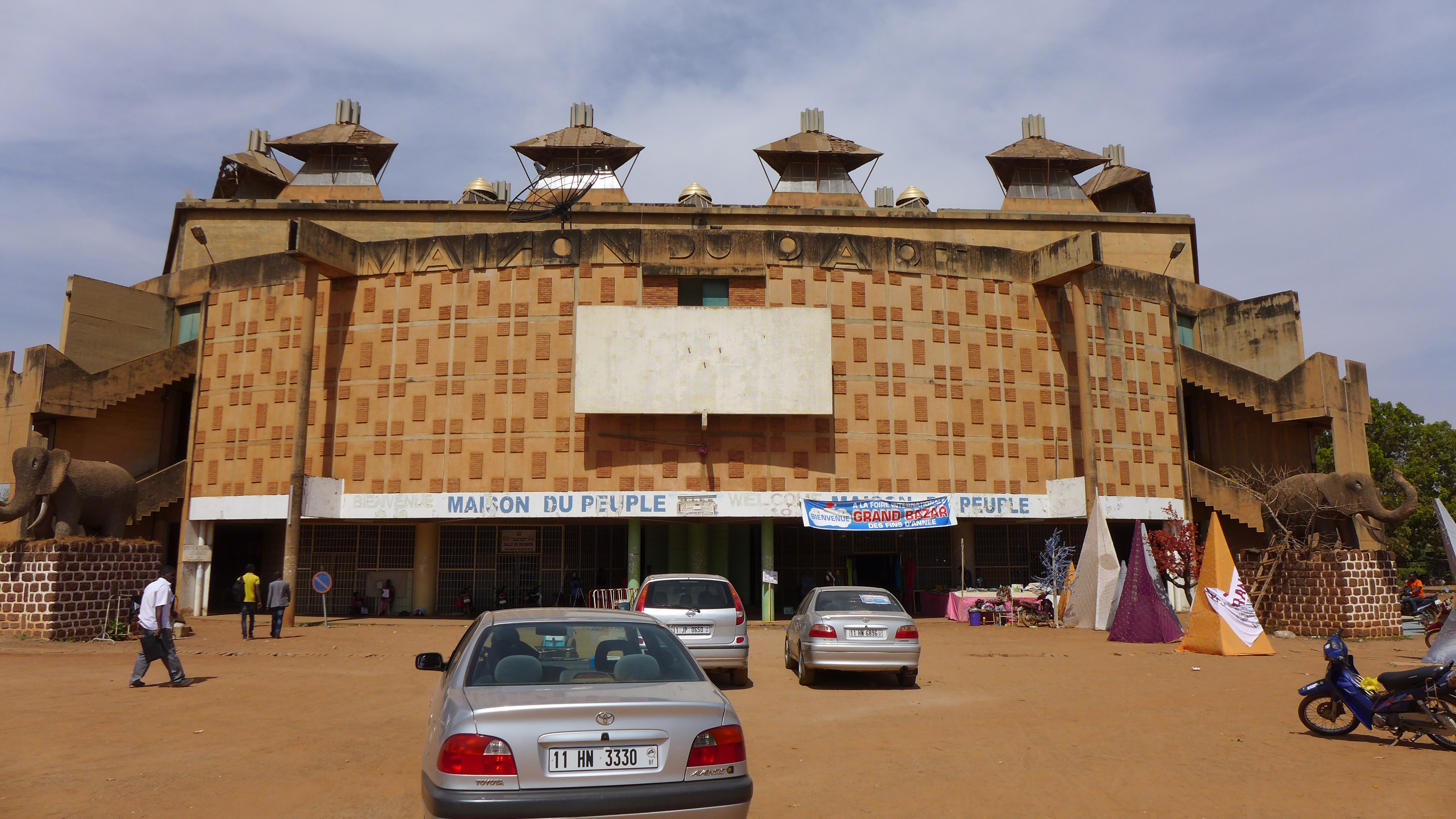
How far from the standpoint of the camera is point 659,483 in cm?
2631

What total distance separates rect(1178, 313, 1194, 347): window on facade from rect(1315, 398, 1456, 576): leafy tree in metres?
21.5

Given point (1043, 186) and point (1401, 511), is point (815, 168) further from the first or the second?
point (1401, 511)

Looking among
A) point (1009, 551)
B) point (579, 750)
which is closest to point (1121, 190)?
point (1009, 551)

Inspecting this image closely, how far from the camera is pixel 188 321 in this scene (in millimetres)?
33062

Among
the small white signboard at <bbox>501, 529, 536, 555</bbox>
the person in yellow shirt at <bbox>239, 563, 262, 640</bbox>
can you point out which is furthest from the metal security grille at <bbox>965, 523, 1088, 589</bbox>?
the person in yellow shirt at <bbox>239, 563, 262, 640</bbox>

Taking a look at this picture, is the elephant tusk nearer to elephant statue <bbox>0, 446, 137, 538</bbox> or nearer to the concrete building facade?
elephant statue <bbox>0, 446, 137, 538</bbox>

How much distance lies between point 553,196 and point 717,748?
30236mm

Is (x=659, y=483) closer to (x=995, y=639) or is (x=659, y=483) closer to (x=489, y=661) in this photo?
(x=995, y=639)

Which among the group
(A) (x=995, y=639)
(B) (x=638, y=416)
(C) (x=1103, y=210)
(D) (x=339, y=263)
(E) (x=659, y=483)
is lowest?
(A) (x=995, y=639)

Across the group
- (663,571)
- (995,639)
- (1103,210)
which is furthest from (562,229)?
(1103,210)

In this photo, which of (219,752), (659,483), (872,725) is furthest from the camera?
(659,483)

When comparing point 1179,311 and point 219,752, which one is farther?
point 1179,311

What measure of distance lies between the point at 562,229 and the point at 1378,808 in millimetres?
25086

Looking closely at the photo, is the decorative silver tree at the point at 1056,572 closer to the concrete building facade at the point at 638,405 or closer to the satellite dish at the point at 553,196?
the concrete building facade at the point at 638,405
